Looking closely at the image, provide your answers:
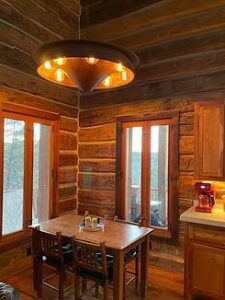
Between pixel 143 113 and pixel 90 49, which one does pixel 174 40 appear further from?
pixel 90 49

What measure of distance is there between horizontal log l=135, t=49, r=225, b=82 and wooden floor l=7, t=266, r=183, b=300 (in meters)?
2.71

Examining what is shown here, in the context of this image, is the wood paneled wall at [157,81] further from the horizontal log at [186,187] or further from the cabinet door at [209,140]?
the cabinet door at [209,140]

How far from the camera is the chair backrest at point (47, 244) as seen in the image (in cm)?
267

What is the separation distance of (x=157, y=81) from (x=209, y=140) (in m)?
1.28

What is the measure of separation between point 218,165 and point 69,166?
7.87 feet

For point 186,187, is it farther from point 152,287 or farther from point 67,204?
point 67,204

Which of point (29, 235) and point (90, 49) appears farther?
point (29, 235)

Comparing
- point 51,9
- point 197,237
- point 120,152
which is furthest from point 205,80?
point 51,9

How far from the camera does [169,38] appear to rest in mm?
3674

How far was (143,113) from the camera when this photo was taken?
12.8 feet

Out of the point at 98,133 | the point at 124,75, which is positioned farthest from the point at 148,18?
the point at 124,75

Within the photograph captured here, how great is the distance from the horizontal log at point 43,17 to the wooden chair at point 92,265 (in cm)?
302

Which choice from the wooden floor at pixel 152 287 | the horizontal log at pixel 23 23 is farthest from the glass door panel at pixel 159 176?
the horizontal log at pixel 23 23

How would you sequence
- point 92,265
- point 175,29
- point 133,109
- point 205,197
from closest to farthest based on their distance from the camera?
point 92,265 → point 205,197 → point 175,29 → point 133,109
